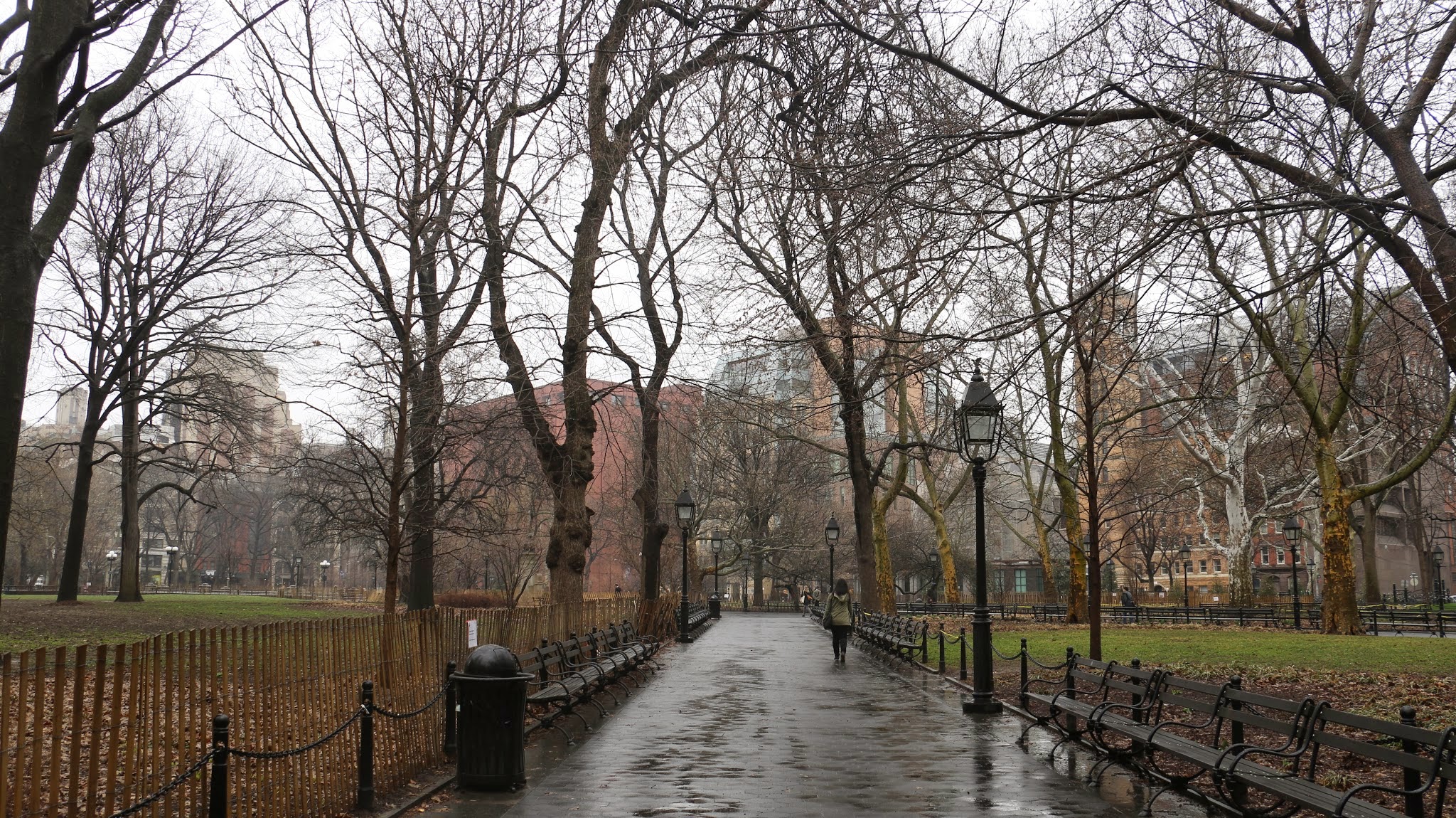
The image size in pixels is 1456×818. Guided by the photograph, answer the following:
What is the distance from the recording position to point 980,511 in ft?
51.8

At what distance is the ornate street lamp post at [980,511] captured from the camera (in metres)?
15.3

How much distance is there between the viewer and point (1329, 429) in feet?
94.2

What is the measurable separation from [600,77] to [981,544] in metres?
8.11

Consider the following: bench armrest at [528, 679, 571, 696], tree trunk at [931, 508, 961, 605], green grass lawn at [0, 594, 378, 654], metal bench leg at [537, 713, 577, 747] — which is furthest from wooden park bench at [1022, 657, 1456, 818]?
tree trunk at [931, 508, 961, 605]

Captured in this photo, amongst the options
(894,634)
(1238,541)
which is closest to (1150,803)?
(894,634)

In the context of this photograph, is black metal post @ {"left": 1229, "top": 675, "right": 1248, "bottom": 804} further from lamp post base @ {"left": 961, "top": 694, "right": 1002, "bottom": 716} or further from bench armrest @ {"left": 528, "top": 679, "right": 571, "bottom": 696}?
bench armrest @ {"left": 528, "top": 679, "right": 571, "bottom": 696}

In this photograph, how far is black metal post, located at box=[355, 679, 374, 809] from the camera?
8453 millimetres

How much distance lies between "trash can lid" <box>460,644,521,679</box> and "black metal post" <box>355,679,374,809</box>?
1.30 meters

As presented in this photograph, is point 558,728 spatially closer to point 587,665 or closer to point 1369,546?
point 587,665

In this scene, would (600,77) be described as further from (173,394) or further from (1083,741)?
(173,394)

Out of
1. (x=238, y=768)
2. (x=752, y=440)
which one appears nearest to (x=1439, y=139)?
(x=238, y=768)

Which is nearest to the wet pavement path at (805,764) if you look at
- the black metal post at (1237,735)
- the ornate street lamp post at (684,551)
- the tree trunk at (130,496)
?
the black metal post at (1237,735)

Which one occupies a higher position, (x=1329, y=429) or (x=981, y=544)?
(x=1329, y=429)

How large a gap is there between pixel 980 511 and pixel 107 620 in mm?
23467
